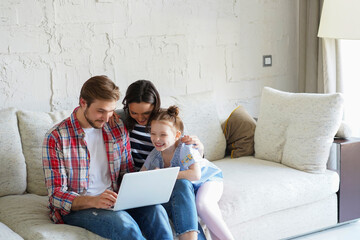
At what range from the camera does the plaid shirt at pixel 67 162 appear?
214cm

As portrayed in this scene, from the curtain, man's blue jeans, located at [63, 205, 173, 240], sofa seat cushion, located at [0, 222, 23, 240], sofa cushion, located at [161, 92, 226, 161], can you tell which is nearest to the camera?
sofa seat cushion, located at [0, 222, 23, 240]

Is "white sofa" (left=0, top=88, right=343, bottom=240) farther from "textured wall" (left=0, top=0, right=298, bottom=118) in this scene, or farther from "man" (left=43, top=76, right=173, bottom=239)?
"textured wall" (left=0, top=0, right=298, bottom=118)

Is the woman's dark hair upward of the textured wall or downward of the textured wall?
downward

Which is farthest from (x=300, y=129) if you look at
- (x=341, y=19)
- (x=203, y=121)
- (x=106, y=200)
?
(x=106, y=200)

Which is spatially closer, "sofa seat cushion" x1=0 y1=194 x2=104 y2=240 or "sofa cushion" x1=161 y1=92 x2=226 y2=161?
"sofa seat cushion" x1=0 y1=194 x2=104 y2=240

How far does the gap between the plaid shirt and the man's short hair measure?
13 cm

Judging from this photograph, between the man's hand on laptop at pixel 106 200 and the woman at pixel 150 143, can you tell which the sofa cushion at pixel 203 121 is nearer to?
the woman at pixel 150 143

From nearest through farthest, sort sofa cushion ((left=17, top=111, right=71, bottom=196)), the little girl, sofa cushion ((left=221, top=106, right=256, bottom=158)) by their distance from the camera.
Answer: the little girl → sofa cushion ((left=17, top=111, right=71, bottom=196)) → sofa cushion ((left=221, top=106, right=256, bottom=158))

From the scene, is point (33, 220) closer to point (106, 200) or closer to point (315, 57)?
point (106, 200)

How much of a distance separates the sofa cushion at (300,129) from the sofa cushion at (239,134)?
0.25ft

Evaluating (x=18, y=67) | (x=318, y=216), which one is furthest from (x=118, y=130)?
(x=318, y=216)

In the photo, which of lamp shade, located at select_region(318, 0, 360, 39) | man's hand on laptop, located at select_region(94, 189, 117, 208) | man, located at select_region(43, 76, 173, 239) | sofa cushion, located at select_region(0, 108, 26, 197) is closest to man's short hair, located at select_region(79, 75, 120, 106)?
man, located at select_region(43, 76, 173, 239)

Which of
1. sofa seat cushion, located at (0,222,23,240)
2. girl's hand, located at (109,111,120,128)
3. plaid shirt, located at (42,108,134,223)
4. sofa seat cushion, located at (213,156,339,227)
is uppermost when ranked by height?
girl's hand, located at (109,111,120,128)

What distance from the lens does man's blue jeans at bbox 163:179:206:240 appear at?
217 cm
